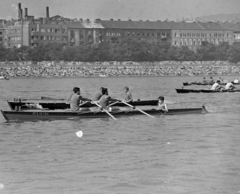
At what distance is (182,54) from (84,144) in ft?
545

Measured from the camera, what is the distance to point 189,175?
20.6 metres

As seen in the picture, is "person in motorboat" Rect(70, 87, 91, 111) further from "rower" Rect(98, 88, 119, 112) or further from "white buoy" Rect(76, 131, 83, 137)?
"white buoy" Rect(76, 131, 83, 137)

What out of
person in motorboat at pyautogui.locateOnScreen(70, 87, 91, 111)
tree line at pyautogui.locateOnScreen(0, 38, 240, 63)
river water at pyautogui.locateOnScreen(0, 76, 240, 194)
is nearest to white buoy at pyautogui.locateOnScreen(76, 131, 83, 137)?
river water at pyautogui.locateOnScreen(0, 76, 240, 194)

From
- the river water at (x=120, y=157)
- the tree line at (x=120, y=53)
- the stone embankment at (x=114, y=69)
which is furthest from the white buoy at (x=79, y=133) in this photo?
the tree line at (x=120, y=53)

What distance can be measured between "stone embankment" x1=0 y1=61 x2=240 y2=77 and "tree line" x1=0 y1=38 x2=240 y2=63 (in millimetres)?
1838

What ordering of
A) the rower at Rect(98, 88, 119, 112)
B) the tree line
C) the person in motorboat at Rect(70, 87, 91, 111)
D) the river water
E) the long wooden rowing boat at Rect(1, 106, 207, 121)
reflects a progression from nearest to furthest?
the river water, the long wooden rowing boat at Rect(1, 106, 207, 121), the person in motorboat at Rect(70, 87, 91, 111), the rower at Rect(98, 88, 119, 112), the tree line

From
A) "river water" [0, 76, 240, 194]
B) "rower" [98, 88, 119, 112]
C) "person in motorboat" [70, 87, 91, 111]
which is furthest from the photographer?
"rower" [98, 88, 119, 112]

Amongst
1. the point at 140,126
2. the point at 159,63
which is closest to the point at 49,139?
the point at 140,126

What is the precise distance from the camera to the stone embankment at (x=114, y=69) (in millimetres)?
163500

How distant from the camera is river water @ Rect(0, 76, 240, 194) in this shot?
19.4m

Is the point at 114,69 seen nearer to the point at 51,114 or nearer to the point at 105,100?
the point at 105,100

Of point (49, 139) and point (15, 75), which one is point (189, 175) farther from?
point (15, 75)

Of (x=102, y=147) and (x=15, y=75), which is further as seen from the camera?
(x=15, y=75)

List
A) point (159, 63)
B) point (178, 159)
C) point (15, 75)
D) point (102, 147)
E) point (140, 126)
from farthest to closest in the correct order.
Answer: point (159, 63) < point (15, 75) < point (140, 126) < point (102, 147) < point (178, 159)
